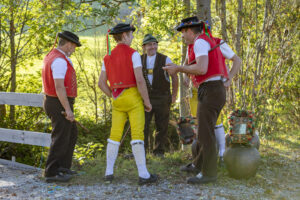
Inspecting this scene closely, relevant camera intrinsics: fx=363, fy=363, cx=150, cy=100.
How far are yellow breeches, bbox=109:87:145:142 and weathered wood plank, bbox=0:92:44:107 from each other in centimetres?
136

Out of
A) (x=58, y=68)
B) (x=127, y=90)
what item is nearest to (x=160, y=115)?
(x=127, y=90)

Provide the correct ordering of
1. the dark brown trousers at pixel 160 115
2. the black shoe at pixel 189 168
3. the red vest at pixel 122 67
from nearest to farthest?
1. the red vest at pixel 122 67
2. the black shoe at pixel 189 168
3. the dark brown trousers at pixel 160 115

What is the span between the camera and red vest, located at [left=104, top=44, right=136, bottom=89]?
14.5 ft

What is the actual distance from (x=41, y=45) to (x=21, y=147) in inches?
96.7

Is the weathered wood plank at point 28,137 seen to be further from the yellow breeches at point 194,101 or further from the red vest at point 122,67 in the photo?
the yellow breeches at point 194,101

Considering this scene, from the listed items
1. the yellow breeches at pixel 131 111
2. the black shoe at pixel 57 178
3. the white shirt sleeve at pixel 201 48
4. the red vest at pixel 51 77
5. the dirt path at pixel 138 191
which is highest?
the white shirt sleeve at pixel 201 48

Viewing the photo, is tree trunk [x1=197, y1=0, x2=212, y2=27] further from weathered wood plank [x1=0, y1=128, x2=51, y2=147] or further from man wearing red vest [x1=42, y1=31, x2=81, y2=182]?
weathered wood plank [x1=0, y1=128, x2=51, y2=147]

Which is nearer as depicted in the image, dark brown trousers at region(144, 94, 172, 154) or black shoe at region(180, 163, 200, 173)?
black shoe at region(180, 163, 200, 173)

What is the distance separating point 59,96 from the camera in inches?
176

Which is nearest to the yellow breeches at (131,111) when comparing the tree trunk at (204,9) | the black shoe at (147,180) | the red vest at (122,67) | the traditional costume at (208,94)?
the red vest at (122,67)

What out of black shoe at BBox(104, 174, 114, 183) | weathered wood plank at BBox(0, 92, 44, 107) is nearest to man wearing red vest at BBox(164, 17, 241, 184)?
black shoe at BBox(104, 174, 114, 183)

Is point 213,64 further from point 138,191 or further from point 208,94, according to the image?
point 138,191

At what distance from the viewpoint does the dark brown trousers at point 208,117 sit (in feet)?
14.3

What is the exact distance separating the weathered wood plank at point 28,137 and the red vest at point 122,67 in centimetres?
144
